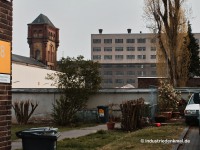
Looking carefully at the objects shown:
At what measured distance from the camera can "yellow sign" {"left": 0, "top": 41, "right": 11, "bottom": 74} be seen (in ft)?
23.3

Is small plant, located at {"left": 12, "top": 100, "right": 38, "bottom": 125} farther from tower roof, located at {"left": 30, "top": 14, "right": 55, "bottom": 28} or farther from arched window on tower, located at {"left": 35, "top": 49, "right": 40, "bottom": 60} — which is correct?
tower roof, located at {"left": 30, "top": 14, "right": 55, "bottom": 28}

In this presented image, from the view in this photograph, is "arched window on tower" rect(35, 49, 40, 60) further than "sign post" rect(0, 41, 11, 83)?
Yes

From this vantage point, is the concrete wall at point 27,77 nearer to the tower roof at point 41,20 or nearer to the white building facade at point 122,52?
the tower roof at point 41,20

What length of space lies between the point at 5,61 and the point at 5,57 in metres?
0.07

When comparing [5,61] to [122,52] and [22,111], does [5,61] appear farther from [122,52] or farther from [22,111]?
[122,52]

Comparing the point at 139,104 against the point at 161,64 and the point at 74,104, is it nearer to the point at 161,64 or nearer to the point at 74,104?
the point at 74,104

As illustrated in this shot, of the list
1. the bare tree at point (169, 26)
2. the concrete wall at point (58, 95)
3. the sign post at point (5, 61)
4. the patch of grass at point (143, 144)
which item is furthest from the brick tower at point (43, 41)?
the sign post at point (5, 61)

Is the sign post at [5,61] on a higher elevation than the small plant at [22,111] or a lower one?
higher

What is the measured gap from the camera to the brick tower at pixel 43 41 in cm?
11419

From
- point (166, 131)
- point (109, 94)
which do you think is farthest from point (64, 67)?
point (166, 131)

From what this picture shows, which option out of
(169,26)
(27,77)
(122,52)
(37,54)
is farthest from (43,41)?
(169,26)

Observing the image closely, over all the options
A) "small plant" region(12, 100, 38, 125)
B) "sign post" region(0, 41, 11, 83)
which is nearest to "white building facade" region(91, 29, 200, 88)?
"small plant" region(12, 100, 38, 125)

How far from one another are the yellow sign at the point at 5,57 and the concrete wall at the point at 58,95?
19.8 metres

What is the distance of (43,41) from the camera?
11756 centimetres
